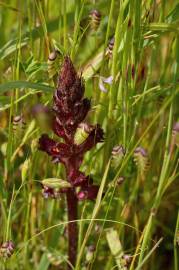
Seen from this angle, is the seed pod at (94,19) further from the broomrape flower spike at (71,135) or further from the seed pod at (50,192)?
the seed pod at (50,192)

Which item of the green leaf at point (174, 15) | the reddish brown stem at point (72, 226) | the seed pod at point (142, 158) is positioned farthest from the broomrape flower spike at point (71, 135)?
the green leaf at point (174, 15)

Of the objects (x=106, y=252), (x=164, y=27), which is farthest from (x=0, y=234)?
(x=164, y=27)

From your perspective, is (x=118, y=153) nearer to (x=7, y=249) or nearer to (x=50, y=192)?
(x=50, y=192)

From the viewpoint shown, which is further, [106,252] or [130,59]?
[106,252]

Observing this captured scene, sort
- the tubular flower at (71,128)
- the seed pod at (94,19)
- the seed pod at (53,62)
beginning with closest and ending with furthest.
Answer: the tubular flower at (71,128) < the seed pod at (53,62) < the seed pod at (94,19)

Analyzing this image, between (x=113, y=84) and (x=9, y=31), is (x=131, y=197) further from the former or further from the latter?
(x=9, y=31)

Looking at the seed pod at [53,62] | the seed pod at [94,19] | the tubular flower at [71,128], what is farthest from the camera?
the seed pod at [94,19]

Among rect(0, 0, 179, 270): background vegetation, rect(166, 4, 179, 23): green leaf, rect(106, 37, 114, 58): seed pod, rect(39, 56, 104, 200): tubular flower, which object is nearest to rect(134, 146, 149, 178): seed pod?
rect(0, 0, 179, 270): background vegetation

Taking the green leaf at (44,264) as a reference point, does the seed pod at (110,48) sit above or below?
above
